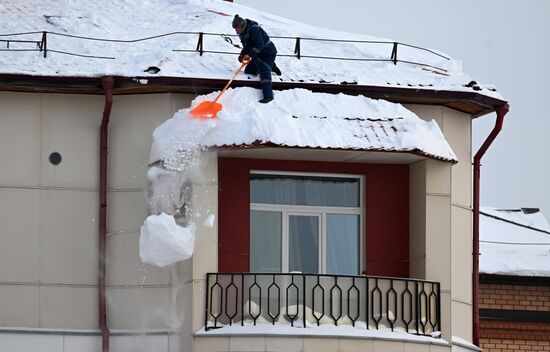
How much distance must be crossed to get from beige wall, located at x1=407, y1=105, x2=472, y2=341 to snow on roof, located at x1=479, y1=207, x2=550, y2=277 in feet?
18.9

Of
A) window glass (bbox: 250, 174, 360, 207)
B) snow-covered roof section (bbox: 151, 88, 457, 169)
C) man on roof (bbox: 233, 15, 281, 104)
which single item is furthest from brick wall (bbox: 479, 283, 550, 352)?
man on roof (bbox: 233, 15, 281, 104)

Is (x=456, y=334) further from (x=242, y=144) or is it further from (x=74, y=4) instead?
(x=74, y=4)

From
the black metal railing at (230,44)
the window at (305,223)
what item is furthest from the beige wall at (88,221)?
the window at (305,223)

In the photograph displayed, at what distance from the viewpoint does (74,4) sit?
25.8 metres

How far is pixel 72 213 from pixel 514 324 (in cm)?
1022

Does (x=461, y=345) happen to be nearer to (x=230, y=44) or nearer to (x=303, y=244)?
(x=303, y=244)

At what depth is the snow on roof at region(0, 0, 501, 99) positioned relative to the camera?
77.0 feet

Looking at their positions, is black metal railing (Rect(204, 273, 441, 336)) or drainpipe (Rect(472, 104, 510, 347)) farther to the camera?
drainpipe (Rect(472, 104, 510, 347))

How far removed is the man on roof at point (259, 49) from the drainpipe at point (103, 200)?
175 centimetres

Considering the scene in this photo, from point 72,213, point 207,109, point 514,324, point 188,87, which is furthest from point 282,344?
point 514,324

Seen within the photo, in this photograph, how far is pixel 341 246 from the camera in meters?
24.2

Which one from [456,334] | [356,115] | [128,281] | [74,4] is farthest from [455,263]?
[74,4]

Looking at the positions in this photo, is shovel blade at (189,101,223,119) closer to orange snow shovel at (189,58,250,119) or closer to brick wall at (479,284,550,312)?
orange snow shovel at (189,58,250,119)

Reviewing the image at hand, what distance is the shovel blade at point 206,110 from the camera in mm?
22828
